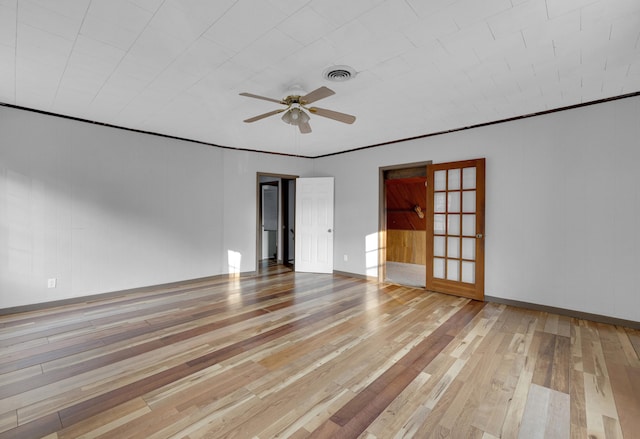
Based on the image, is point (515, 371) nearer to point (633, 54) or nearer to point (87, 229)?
point (633, 54)

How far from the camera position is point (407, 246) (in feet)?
24.7

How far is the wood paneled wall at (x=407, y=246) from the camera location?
7293mm

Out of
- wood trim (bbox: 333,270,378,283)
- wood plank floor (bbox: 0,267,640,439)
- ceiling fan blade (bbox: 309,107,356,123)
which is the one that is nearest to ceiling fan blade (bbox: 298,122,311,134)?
ceiling fan blade (bbox: 309,107,356,123)

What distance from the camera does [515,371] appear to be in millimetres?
2361

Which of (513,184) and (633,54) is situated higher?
(633,54)

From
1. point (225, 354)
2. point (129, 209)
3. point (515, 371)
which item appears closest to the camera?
point (515, 371)

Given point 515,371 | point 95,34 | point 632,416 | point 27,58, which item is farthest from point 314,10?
point 632,416

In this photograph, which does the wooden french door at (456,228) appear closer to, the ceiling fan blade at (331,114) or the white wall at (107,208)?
the ceiling fan blade at (331,114)

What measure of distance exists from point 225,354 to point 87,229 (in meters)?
3.04

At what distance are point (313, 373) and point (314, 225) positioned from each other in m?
4.22

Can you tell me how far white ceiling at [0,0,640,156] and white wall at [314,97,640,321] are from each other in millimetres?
379

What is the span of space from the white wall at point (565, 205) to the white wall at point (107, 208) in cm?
406

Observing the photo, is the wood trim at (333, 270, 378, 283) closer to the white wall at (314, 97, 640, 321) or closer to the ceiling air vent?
the white wall at (314, 97, 640, 321)

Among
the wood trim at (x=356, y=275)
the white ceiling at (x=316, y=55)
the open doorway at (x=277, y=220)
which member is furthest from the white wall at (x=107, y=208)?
the wood trim at (x=356, y=275)
